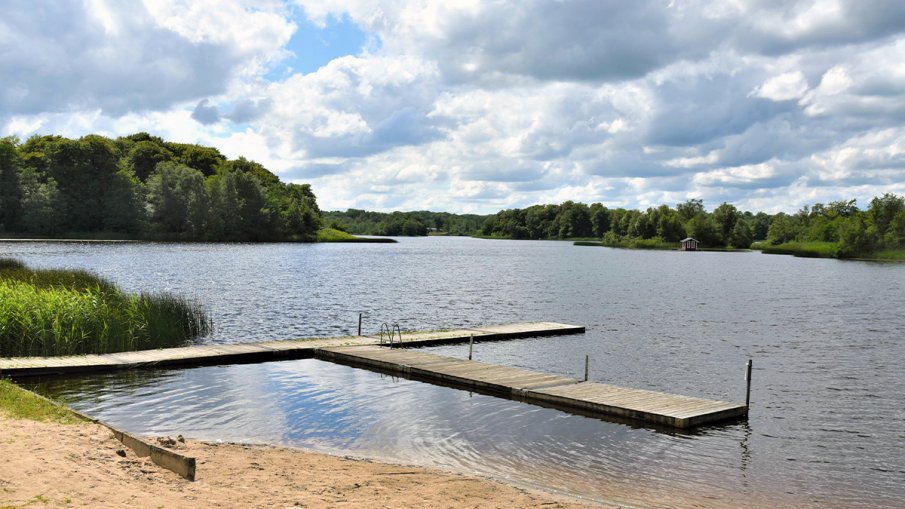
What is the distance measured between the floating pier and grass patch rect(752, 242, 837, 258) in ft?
471

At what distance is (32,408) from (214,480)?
5458 millimetres

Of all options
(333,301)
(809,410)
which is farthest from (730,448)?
(333,301)

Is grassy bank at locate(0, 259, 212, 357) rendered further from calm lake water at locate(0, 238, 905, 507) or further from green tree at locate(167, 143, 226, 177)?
green tree at locate(167, 143, 226, 177)

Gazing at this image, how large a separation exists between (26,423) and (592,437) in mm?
11156

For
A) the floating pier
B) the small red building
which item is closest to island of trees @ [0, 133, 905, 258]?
the small red building

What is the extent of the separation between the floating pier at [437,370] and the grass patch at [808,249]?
471ft

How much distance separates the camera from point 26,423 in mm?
12570

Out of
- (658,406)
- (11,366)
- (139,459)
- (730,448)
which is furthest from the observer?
(11,366)

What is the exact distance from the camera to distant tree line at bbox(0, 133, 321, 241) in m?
117

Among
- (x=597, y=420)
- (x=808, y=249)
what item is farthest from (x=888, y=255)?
(x=597, y=420)

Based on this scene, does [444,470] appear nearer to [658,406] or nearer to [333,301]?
[658,406]

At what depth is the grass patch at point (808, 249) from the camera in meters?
148

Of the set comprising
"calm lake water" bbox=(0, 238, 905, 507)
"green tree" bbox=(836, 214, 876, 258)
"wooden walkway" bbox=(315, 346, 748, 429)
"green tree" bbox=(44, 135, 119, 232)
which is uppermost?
"green tree" bbox=(44, 135, 119, 232)

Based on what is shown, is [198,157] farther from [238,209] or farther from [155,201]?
[155,201]
